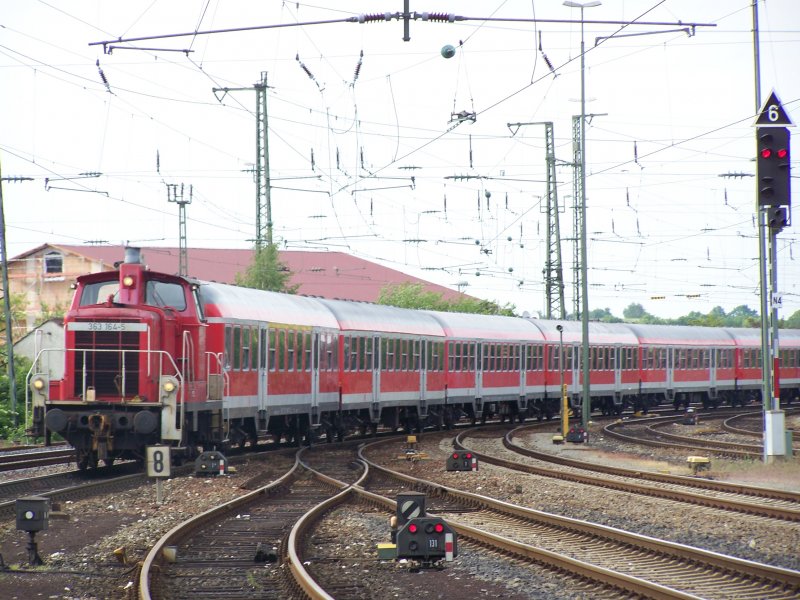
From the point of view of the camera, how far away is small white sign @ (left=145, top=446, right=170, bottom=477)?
16.8 metres

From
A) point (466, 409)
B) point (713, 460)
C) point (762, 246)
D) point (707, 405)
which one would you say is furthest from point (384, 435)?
point (707, 405)

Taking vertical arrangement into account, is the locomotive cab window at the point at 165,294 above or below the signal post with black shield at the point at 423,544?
above

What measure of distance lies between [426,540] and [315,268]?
9086 cm

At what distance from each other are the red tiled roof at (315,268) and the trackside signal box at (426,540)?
79594 mm

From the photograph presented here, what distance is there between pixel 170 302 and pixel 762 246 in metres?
12.9

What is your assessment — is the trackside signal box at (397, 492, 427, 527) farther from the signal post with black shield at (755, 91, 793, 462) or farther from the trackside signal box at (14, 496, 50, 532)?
the signal post with black shield at (755, 91, 793, 462)

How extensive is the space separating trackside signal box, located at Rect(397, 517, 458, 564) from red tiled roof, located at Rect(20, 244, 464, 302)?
261 feet

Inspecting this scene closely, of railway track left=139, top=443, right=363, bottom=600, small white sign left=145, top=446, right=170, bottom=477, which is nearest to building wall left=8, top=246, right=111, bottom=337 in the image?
railway track left=139, top=443, right=363, bottom=600

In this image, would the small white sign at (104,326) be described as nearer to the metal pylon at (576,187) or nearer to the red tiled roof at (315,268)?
the metal pylon at (576,187)

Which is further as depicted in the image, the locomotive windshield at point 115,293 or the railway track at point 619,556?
the locomotive windshield at point 115,293

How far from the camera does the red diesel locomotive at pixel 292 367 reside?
824 inches

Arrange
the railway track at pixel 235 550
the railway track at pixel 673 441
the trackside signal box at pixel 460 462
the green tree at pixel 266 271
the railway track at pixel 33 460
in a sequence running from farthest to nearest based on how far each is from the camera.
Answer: the green tree at pixel 266 271 < the railway track at pixel 673 441 < the railway track at pixel 33 460 < the trackside signal box at pixel 460 462 < the railway track at pixel 235 550

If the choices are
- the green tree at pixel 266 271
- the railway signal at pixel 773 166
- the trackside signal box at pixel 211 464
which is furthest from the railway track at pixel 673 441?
the green tree at pixel 266 271

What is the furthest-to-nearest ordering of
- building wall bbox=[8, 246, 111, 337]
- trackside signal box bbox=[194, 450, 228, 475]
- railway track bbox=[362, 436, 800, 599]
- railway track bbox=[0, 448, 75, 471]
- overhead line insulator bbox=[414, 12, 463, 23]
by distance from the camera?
building wall bbox=[8, 246, 111, 337] → railway track bbox=[0, 448, 75, 471] → trackside signal box bbox=[194, 450, 228, 475] → overhead line insulator bbox=[414, 12, 463, 23] → railway track bbox=[362, 436, 800, 599]
